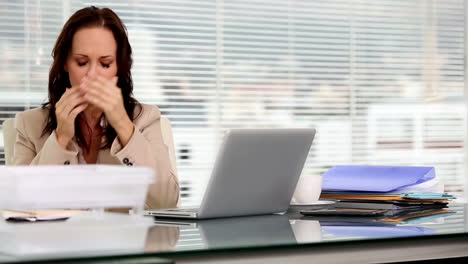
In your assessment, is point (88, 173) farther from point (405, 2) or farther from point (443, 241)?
point (405, 2)

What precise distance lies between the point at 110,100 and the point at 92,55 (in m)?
0.28

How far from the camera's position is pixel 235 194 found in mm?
1886

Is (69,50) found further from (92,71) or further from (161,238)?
(161,238)

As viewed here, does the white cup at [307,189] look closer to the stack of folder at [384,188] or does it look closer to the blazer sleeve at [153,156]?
the stack of folder at [384,188]

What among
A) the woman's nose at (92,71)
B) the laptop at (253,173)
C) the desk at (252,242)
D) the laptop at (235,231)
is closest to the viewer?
the desk at (252,242)

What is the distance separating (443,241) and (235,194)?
52cm

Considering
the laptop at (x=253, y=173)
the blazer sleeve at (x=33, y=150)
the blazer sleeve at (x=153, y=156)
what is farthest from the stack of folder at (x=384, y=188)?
the blazer sleeve at (x=33, y=150)

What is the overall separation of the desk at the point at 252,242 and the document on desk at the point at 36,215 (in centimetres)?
16

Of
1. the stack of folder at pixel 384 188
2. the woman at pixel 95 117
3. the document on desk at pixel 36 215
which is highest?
the woman at pixel 95 117

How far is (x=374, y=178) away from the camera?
2.32m

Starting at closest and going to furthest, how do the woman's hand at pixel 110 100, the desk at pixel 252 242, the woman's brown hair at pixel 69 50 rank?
the desk at pixel 252 242 → the woman's hand at pixel 110 100 → the woman's brown hair at pixel 69 50

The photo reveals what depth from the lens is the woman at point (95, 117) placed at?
245 centimetres

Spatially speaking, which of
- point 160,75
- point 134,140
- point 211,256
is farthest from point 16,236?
point 160,75

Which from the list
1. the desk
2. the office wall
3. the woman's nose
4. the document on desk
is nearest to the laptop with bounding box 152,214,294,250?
the desk
